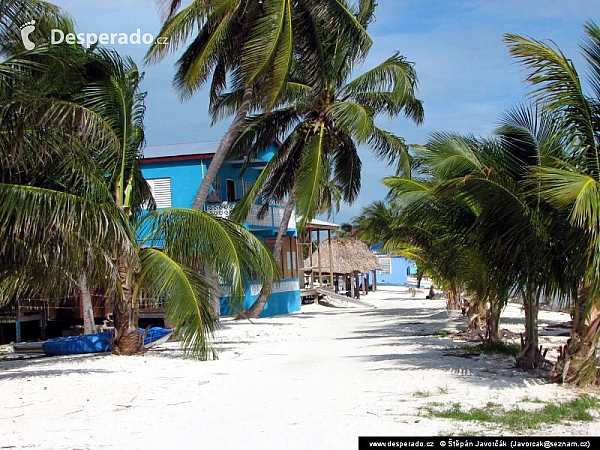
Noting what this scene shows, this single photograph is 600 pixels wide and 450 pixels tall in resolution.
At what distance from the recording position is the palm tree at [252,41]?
1719 centimetres

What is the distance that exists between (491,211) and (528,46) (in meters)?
2.34

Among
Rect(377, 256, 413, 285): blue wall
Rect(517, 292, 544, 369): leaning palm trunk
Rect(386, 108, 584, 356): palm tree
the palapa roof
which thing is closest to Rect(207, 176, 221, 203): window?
the palapa roof

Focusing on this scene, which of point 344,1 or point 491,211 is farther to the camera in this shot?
point 344,1

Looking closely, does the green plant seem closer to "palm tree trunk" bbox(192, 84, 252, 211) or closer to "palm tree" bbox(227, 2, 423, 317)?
"palm tree trunk" bbox(192, 84, 252, 211)

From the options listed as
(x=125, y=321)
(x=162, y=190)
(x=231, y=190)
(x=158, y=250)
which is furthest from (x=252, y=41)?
(x=231, y=190)

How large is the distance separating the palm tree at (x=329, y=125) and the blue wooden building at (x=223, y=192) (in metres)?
2.25

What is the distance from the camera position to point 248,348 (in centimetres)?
1667

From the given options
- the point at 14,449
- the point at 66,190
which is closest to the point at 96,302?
the point at 66,190

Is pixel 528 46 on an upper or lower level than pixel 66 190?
upper

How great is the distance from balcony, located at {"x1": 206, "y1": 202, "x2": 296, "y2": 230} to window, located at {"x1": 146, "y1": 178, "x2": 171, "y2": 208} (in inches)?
61.1

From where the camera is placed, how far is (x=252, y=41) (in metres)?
17.2

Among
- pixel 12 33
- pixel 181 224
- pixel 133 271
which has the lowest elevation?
pixel 133 271

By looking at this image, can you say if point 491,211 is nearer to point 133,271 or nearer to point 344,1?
point 133,271

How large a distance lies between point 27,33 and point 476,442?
870 centimetres
